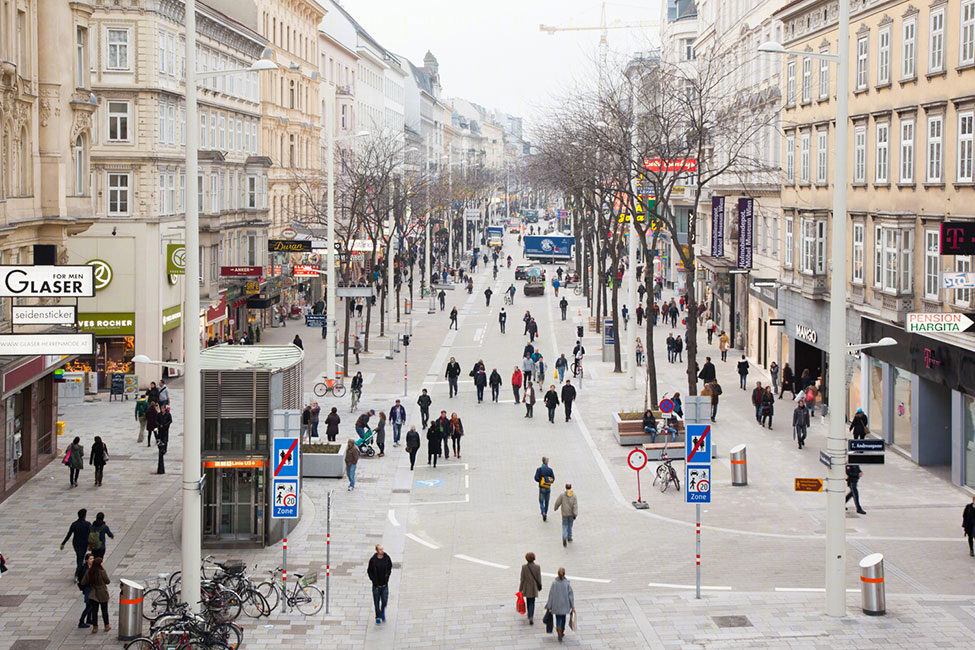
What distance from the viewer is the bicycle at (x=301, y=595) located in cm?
2044

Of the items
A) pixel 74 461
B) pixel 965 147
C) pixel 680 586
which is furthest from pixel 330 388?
pixel 680 586

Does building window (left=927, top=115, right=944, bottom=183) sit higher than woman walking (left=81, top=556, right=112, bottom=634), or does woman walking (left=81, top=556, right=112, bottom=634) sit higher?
building window (left=927, top=115, right=944, bottom=183)

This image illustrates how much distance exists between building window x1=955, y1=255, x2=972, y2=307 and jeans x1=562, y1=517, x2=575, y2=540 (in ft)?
35.5

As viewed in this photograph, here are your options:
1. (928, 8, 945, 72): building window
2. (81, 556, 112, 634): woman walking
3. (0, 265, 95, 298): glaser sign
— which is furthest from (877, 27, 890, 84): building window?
(81, 556, 112, 634): woman walking

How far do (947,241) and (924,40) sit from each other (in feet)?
25.0

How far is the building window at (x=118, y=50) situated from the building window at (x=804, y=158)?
23.8m

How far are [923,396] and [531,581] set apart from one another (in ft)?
55.0

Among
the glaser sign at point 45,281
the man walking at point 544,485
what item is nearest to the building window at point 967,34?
the man walking at point 544,485

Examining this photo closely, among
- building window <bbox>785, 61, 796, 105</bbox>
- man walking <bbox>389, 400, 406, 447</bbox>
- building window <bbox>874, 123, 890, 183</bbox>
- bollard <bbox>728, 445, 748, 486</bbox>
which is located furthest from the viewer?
building window <bbox>785, 61, 796, 105</bbox>

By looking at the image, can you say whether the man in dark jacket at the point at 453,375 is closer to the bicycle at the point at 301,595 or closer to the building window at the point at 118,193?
the building window at the point at 118,193

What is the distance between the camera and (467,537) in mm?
25562

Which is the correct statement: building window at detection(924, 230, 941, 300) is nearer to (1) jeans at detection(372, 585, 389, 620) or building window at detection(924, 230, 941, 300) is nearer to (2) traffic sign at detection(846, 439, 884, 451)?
(2) traffic sign at detection(846, 439, 884, 451)

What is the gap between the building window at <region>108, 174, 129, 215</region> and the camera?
48609 mm

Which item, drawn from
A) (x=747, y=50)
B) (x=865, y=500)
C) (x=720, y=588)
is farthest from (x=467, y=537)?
(x=747, y=50)
